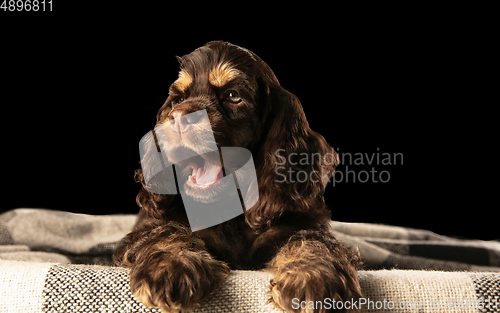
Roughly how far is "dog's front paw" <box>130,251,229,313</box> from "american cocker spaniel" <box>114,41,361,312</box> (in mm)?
17

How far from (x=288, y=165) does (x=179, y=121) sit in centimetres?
67

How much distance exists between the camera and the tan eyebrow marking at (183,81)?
2.36 metres

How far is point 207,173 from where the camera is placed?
2.31 meters

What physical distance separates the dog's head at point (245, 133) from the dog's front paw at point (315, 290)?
500 millimetres

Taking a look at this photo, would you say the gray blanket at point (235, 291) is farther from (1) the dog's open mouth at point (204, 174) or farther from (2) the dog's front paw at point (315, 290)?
(1) the dog's open mouth at point (204, 174)

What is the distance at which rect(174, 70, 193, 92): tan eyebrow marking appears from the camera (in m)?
2.36

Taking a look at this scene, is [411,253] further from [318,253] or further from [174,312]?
[174,312]

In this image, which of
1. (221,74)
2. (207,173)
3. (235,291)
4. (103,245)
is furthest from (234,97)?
(103,245)

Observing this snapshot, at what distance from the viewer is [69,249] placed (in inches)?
157

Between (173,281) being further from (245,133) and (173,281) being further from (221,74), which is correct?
(221,74)

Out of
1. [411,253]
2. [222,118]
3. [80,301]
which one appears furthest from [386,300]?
[411,253]

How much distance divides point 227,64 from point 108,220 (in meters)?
2.93

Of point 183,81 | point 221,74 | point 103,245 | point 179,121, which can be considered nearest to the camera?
point 179,121

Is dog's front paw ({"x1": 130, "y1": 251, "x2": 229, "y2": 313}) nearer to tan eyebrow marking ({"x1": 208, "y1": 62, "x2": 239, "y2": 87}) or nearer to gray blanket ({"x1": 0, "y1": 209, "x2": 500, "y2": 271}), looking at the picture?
tan eyebrow marking ({"x1": 208, "y1": 62, "x2": 239, "y2": 87})
